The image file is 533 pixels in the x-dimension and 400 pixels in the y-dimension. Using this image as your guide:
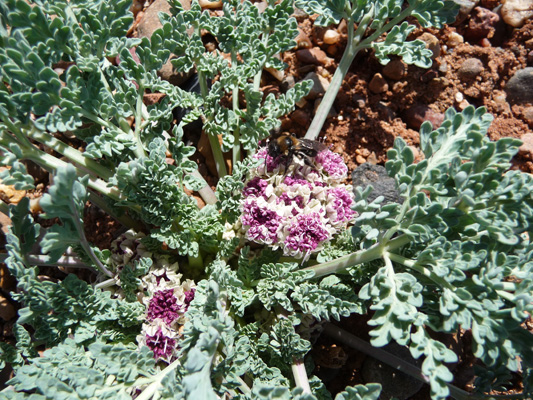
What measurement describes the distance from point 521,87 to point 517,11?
→ 0.64 meters

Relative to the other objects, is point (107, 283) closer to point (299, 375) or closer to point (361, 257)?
point (299, 375)

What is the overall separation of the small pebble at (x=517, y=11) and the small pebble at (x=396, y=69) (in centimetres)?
101

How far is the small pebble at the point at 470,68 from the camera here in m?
3.42

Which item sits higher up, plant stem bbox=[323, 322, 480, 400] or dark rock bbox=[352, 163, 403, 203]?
dark rock bbox=[352, 163, 403, 203]

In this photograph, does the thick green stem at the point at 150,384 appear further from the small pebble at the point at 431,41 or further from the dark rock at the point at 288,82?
the small pebble at the point at 431,41

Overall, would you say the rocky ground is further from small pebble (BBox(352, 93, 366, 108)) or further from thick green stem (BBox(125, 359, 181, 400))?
thick green stem (BBox(125, 359, 181, 400))

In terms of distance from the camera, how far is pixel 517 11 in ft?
11.4

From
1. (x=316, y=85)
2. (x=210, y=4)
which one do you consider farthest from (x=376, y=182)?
(x=210, y=4)

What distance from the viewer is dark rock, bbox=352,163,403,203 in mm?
2902

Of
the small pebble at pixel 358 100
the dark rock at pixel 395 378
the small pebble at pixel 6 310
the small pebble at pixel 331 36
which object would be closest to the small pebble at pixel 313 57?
the small pebble at pixel 331 36

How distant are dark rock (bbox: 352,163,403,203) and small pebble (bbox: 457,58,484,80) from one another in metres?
1.16

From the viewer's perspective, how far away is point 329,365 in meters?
2.82

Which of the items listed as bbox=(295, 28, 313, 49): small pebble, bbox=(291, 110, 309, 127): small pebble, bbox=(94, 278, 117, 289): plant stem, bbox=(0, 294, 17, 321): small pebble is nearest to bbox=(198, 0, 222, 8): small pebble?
bbox=(295, 28, 313, 49): small pebble

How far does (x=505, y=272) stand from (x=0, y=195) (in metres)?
3.50
